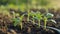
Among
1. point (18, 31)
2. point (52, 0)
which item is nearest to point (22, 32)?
point (18, 31)

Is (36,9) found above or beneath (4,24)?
above

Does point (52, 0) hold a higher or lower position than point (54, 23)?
higher

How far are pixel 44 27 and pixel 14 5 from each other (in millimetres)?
645

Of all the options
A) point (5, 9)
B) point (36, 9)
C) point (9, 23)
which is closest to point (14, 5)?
point (5, 9)

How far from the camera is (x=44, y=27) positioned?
5.64 feet

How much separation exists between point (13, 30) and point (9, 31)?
40 millimetres

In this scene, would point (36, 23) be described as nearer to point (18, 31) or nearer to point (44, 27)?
point (44, 27)

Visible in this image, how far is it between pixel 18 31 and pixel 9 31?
0.09 metres

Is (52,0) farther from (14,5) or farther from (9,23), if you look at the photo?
(9,23)

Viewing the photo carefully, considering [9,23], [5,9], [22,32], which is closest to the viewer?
[22,32]

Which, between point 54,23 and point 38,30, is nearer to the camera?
point 38,30

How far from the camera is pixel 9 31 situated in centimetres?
167

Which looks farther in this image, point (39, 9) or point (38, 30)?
point (39, 9)

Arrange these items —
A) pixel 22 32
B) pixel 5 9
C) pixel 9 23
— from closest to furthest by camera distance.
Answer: pixel 22 32 < pixel 9 23 < pixel 5 9
